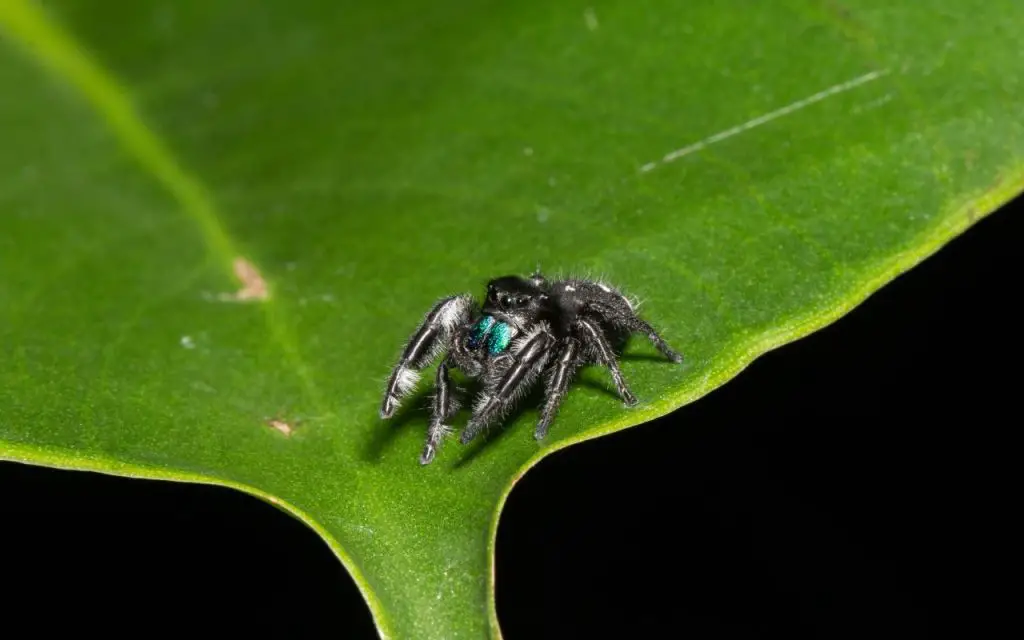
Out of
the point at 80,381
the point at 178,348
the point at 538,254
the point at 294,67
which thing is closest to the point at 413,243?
the point at 538,254

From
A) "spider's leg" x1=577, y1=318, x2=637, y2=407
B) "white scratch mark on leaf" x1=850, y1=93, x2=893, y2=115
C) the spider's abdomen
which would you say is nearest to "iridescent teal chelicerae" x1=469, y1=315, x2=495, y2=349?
the spider's abdomen

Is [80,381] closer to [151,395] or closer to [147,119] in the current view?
[151,395]

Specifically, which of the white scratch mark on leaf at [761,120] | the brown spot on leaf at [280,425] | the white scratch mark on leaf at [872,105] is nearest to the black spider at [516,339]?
the brown spot on leaf at [280,425]

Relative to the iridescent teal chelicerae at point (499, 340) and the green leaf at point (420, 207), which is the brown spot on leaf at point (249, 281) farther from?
the iridescent teal chelicerae at point (499, 340)

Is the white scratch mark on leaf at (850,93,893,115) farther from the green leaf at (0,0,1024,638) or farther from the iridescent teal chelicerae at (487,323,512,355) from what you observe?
the iridescent teal chelicerae at (487,323,512,355)

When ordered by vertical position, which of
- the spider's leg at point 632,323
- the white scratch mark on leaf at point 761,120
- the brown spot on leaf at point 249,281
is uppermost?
the brown spot on leaf at point 249,281

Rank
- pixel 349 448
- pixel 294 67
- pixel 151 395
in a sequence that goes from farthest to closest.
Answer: pixel 294 67
pixel 151 395
pixel 349 448
